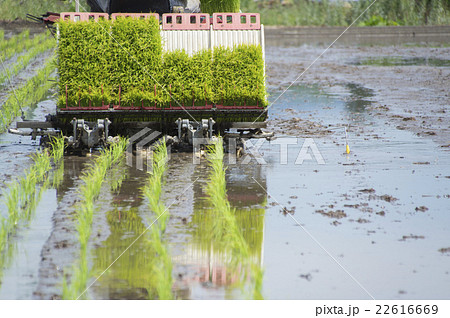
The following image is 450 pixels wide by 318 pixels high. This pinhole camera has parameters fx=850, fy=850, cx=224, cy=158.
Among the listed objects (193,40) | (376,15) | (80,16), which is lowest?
(193,40)

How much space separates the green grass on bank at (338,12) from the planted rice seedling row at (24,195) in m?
45.7

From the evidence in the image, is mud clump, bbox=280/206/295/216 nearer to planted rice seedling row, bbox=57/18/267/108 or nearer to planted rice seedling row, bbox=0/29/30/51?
planted rice seedling row, bbox=57/18/267/108

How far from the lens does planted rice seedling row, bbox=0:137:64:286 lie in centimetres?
845

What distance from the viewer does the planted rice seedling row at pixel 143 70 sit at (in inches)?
527

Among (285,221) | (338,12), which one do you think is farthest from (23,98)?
(338,12)

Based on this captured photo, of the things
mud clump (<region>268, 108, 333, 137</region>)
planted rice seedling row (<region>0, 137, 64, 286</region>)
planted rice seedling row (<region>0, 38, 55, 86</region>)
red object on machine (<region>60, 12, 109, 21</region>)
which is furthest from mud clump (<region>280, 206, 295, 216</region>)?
planted rice seedling row (<region>0, 38, 55, 86</region>)

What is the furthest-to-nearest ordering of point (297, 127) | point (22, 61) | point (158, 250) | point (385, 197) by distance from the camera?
1. point (22, 61)
2. point (297, 127)
3. point (385, 197)
4. point (158, 250)

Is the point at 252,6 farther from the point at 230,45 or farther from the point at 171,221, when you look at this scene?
the point at 171,221

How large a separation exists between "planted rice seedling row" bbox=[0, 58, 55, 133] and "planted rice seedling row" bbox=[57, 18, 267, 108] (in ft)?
5.85

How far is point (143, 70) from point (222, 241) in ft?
19.1

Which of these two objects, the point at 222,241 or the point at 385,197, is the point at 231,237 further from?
the point at 385,197

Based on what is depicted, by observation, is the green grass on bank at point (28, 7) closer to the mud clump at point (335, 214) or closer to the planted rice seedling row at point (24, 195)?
the planted rice seedling row at point (24, 195)

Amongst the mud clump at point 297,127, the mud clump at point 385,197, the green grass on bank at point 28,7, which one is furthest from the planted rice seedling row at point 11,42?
the mud clump at point 385,197

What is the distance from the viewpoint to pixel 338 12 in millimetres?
65812
